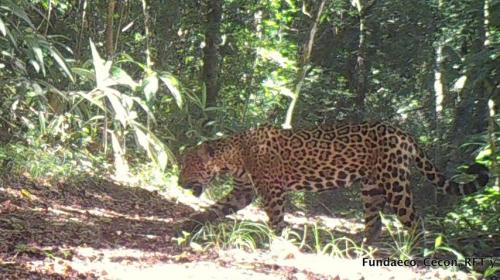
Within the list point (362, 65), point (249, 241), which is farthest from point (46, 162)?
point (362, 65)

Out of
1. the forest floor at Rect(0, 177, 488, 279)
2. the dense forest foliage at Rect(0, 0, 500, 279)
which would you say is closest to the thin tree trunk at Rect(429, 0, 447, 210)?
the dense forest foliage at Rect(0, 0, 500, 279)

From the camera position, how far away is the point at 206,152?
720cm

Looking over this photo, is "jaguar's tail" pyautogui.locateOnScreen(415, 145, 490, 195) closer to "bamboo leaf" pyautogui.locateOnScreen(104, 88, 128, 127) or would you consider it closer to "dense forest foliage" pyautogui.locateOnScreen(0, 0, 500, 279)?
"dense forest foliage" pyautogui.locateOnScreen(0, 0, 500, 279)

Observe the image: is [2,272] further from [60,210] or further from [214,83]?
[214,83]

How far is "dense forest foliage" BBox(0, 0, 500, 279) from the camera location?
26.7 ft

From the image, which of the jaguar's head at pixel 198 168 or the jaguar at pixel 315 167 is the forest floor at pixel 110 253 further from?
the jaguar at pixel 315 167

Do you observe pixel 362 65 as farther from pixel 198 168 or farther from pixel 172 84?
pixel 172 84

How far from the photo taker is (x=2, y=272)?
4094 mm

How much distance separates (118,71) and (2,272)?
10.4ft

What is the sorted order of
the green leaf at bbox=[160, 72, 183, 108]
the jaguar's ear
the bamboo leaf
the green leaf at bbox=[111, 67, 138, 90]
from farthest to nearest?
the jaguar's ear, the green leaf at bbox=[160, 72, 183, 108], the green leaf at bbox=[111, 67, 138, 90], the bamboo leaf

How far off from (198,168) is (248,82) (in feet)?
16.4

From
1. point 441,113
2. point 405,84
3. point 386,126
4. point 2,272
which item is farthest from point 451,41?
point 2,272

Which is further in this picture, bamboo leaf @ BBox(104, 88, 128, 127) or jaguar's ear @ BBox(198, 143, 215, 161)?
jaguar's ear @ BBox(198, 143, 215, 161)

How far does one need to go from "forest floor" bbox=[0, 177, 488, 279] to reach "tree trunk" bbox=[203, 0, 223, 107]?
13.0ft
